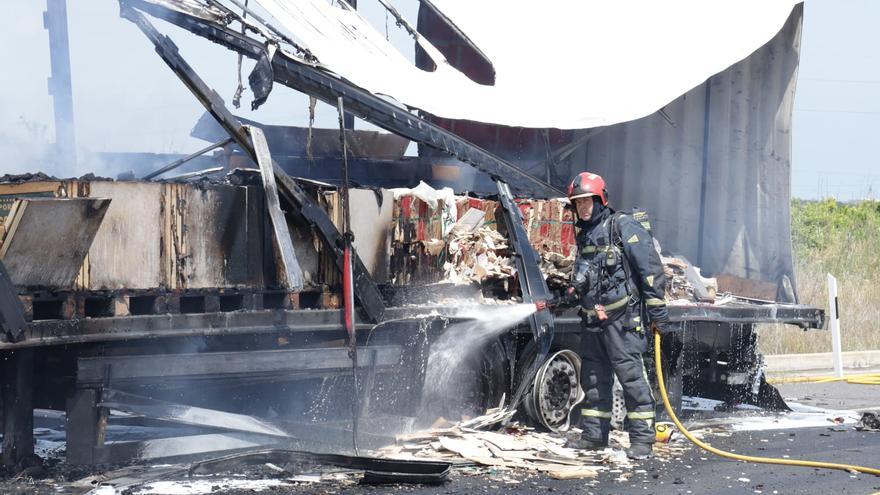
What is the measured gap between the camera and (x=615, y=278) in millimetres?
7633

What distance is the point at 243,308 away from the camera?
6590 mm

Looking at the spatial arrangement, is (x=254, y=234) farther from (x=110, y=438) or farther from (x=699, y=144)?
(x=699, y=144)

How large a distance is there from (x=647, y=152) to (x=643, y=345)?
349 centimetres

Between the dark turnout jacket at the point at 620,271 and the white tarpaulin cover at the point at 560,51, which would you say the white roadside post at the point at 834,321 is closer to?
the white tarpaulin cover at the point at 560,51

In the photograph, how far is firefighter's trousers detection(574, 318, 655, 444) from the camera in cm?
756

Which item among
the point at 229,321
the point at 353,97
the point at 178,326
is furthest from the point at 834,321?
the point at 178,326

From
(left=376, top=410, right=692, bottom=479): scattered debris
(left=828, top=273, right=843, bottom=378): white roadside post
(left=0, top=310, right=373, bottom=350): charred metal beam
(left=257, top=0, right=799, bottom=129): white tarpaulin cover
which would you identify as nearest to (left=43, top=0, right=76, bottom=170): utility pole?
(left=257, top=0, right=799, bottom=129): white tarpaulin cover

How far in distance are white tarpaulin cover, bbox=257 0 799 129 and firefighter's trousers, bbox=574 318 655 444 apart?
2.38 m

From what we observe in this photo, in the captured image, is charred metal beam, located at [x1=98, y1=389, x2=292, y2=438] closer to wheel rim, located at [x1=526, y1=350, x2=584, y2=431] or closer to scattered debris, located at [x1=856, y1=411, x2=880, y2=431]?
wheel rim, located at [x1=526, y1=350, x2=584, y2=431]

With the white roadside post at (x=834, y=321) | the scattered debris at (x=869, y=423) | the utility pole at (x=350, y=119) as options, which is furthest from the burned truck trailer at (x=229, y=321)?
the white roadside post at (x=834, y=321)

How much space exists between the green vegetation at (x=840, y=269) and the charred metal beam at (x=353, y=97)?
6.83 metres

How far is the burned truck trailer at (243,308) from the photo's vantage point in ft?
19.7

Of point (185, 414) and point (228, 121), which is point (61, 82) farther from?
point (185, 414)

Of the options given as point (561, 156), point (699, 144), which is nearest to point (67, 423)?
point (561, 156)
